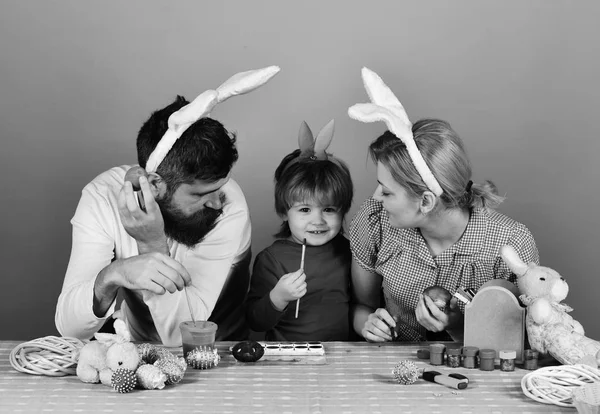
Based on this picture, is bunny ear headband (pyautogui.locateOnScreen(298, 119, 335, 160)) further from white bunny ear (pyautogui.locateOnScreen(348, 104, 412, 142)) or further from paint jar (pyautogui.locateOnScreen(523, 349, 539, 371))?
paint jar (pyautogui.locateOnScreen(523, 349, 539, 371))

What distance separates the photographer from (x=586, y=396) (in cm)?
156

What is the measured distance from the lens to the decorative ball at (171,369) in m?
1.67

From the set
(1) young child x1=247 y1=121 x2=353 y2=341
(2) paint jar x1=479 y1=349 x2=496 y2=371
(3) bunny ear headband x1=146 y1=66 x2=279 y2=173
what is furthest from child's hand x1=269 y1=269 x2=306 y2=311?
(2) paint jar x1=479 y1=349 x2=496 y2=371

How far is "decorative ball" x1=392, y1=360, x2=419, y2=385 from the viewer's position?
170cm

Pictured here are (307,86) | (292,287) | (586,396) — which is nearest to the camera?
(586,396)

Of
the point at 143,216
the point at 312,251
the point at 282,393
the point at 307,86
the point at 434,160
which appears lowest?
the point at 282,393

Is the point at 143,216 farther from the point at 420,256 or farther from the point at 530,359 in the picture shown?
the point at 530,359

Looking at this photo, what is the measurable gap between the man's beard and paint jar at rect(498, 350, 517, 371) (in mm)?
905

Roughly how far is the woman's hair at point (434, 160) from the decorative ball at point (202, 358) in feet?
2.14

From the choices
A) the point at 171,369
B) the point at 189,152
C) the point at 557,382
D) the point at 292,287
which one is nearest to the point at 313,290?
the point at 292,287

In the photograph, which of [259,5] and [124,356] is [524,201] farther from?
[124,356]

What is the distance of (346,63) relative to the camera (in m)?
2.89

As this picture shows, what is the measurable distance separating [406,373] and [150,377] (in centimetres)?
53

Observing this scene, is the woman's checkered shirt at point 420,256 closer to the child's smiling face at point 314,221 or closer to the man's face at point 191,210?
the child's smiling face at point 314,221
